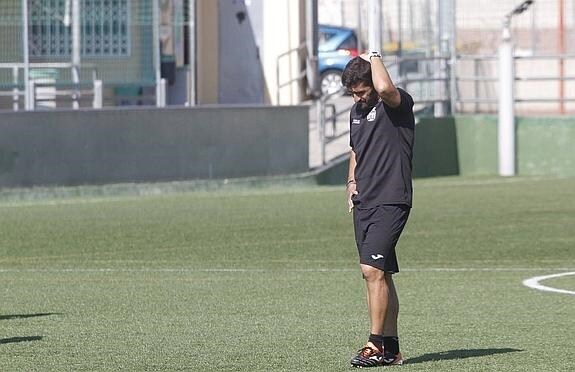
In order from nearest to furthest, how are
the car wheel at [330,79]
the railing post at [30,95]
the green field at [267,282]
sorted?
the green field at [267,282]
the railing post at [30,95]
the car wheel at [330,79]

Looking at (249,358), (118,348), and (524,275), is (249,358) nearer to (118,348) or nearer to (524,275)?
(118,348)

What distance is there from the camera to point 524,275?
1462 cm

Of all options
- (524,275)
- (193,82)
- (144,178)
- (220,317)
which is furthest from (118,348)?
(193,82)

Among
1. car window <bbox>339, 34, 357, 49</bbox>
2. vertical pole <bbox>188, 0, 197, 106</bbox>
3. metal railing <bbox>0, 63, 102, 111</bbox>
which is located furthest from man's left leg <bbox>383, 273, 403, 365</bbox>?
car window <bbox>339, 34, 357, 49</bbox>

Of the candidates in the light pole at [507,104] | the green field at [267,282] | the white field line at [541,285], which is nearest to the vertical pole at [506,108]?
the light pole at [507,104]

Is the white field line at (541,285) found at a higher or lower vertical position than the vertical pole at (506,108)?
lower

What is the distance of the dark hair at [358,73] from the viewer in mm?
9047

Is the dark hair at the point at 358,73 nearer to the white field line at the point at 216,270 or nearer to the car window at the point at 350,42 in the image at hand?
the white field line at the point at 216,270

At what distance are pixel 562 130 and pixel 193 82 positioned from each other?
21.3ft

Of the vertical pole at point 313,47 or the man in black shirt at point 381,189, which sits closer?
the man in black shirt at point 381,189

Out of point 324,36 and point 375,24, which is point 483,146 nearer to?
point 375,24

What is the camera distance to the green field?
31.6 ft

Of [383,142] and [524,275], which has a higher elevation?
[383,142]

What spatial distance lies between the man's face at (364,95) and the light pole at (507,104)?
18928mm
